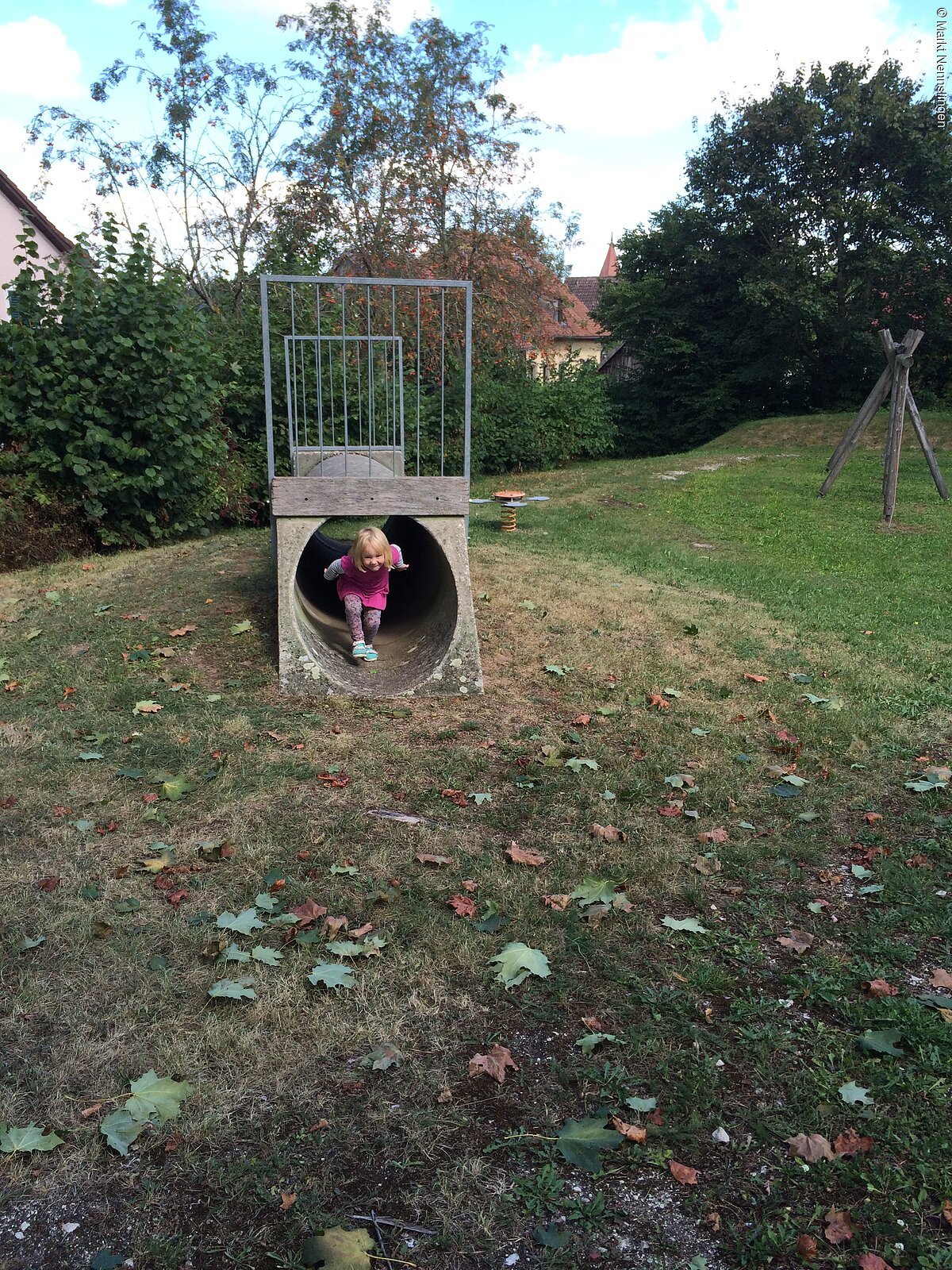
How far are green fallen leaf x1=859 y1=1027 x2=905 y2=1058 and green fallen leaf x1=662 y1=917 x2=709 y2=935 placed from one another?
0.62 m

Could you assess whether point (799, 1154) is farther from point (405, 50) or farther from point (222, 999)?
point (405, 50)

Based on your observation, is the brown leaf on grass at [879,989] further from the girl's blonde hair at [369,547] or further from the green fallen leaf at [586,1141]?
the girl's blonde hair at [369,547]

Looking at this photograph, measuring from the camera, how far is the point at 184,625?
665 centimetres

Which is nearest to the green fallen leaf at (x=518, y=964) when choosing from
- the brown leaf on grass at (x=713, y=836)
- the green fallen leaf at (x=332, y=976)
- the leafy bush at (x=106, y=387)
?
the green fallen leaf at (x=332, y=976)

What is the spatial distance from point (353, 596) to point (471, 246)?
1098cm

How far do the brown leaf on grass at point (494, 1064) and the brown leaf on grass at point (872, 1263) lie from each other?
914mm

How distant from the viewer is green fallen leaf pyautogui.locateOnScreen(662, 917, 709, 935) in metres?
3.23

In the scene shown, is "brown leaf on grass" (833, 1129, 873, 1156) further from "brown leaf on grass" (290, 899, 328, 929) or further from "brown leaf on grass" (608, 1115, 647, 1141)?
"brown leaf on grass" (290, 899, 328, 929)

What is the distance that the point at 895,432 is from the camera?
1255 cm

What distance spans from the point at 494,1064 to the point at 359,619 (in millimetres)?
4003

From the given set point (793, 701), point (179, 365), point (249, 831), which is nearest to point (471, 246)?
point (179, 365)

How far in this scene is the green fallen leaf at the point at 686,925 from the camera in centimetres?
323

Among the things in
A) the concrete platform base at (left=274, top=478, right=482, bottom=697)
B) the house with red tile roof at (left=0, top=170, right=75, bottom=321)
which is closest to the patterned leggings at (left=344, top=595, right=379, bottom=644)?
the concrete platform base at (left=274, top=478, right=482, bottom=697)

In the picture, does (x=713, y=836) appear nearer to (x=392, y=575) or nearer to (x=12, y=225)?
(x=392, y=575)
